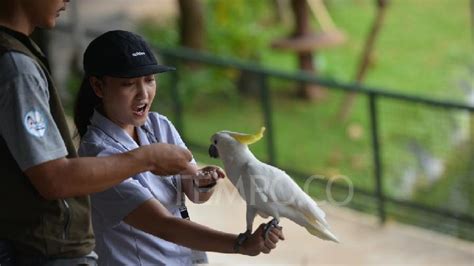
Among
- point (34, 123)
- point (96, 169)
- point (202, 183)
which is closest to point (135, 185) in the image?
point (202, 183)

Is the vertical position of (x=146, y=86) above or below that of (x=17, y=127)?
above

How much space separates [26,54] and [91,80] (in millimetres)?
346

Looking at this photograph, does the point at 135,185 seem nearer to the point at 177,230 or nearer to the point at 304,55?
the point at 177,230

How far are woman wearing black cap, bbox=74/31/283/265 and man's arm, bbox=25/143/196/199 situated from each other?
0.66 ft

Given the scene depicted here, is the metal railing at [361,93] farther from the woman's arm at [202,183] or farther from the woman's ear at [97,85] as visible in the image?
the woman's ear at [97,85]

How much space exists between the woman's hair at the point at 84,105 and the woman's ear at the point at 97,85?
0.04 m

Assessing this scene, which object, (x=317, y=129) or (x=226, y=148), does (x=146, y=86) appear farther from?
(x=317, y=129)

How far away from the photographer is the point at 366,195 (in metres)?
7.16

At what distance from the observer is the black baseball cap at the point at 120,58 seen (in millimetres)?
2436

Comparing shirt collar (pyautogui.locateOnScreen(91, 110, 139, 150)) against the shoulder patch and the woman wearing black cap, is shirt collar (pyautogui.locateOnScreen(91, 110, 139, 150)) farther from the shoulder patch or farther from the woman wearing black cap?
the shoulder patch

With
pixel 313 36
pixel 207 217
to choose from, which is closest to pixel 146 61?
pixel 207 217

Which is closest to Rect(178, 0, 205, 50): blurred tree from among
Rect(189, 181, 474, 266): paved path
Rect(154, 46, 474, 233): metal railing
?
Rect(154, 46, 474, 233): metal railing

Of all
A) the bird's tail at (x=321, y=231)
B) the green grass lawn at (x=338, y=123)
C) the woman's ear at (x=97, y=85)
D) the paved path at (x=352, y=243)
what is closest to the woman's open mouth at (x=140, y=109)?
the woman's ear at (x=97, y=85)

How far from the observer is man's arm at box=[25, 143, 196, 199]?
2174 mm
